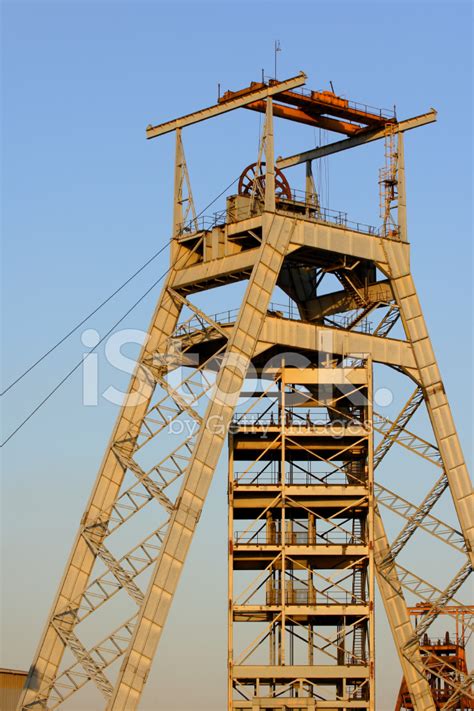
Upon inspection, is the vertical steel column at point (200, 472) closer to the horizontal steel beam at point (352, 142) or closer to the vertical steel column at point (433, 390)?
the vertical steel column at point (433, 390)

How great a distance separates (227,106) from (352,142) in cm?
799

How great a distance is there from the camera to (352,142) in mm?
64062

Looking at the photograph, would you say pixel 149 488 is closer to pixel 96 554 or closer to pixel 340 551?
pixel 96 554

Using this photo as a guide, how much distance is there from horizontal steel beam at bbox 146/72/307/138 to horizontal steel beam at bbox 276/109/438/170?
23.7 feet

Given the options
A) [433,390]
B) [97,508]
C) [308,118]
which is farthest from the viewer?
[308,118]

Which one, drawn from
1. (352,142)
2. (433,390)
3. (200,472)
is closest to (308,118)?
(352,142)

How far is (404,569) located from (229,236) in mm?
14285

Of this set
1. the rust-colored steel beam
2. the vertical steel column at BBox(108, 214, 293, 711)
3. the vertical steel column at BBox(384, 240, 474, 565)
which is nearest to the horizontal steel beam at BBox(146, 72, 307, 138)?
the rust-colored steel beam

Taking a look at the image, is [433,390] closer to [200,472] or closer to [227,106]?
[200,472]

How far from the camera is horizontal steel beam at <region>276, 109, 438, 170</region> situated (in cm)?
6209

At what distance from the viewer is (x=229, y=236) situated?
2276 inches

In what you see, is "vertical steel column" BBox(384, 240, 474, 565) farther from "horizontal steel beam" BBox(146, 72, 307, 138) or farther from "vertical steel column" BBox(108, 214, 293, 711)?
"horizontal steel beam" BBox(146, 72, 307, 138)

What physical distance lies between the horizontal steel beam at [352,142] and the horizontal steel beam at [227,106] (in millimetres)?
7210

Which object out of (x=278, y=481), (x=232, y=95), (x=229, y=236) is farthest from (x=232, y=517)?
(x=232, y=95)
